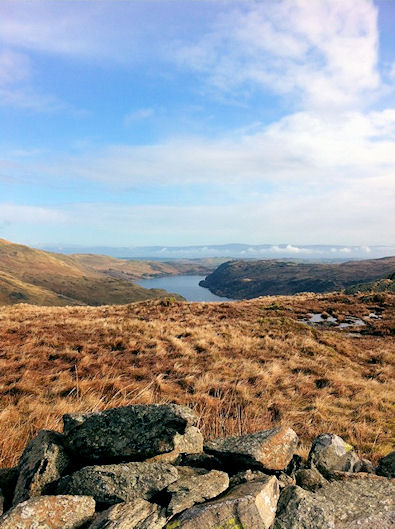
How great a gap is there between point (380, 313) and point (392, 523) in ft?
107

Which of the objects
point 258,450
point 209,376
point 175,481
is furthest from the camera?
point 209,376

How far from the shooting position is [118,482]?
3668 mm

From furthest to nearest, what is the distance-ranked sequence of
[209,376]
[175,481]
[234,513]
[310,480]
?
[209,376] < [310,480] < [175,481] < [234,513]

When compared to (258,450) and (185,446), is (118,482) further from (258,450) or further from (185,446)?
(258,450)

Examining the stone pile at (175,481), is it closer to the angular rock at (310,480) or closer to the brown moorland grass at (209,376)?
the angular rock at (310,480)

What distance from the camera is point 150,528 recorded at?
3.01 meters

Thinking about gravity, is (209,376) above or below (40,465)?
below

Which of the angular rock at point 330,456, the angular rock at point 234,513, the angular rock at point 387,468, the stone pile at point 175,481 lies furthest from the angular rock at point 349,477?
the angular rock at point 234,513

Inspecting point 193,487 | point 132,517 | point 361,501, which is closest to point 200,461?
point 193,487

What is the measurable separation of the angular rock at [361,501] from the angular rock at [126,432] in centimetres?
215

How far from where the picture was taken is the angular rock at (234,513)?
3.04m

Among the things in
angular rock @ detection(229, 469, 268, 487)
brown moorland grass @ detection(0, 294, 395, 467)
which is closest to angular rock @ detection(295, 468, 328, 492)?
angular rock @ detection(229, 469, 268, 487)

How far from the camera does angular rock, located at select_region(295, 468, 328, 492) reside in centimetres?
415

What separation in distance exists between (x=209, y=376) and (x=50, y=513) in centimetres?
912
